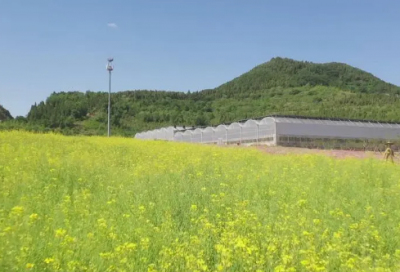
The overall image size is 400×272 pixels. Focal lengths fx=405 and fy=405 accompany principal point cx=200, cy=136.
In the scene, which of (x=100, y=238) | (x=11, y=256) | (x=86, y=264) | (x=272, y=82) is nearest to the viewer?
(x=11, y=256)

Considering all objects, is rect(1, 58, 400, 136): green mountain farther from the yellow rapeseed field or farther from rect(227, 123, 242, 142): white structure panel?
the yellow rapeseed field

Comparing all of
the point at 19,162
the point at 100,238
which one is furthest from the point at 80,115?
the point at 100,238

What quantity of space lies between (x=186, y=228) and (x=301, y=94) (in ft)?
304

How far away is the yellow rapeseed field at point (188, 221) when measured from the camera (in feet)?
12.6

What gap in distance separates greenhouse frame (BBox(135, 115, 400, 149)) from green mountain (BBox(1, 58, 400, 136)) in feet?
50.2

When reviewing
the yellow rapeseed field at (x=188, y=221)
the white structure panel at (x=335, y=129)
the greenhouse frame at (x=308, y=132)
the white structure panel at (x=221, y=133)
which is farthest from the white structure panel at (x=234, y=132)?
the yellow rapeseed field at (x=188, y=221)

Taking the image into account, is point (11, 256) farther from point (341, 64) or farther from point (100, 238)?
point (341, 64)

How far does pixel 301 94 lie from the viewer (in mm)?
94375

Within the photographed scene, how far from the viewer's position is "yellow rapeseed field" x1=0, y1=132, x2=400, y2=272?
12.6ft

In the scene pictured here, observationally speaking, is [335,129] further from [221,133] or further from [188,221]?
[188,221]

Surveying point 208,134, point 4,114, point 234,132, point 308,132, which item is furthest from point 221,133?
point 4,114

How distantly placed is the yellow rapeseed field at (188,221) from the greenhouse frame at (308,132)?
23669mm

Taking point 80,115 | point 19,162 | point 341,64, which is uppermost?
point 341,64

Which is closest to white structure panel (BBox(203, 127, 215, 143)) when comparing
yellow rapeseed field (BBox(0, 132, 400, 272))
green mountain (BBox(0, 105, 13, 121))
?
yellow rapeseed field (BBox(0, 132, 400, 272))
